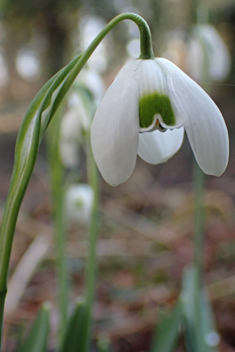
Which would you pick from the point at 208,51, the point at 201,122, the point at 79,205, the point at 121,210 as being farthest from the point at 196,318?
the point at 121,210

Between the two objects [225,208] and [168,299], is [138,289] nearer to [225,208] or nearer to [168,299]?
[168,299]

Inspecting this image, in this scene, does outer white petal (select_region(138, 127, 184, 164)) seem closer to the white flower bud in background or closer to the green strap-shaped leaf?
the green strap-shaped leaf

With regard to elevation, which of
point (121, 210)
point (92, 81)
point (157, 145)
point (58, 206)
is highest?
point (92, 81)

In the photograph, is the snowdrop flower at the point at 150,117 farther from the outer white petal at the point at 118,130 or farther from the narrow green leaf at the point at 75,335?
the narrow green leaf at the point at 75,335

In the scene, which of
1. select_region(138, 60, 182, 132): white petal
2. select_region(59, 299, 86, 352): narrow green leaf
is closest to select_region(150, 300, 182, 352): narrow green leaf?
select_region(59, 299, 86, 352): narrow green leaf

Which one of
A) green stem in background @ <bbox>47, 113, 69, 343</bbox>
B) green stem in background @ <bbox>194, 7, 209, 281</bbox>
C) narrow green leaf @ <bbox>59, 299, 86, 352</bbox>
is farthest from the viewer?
green stem in background @ <bbox>194, 7, 209, 281</bbox>

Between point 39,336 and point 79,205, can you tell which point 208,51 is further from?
point 39,336

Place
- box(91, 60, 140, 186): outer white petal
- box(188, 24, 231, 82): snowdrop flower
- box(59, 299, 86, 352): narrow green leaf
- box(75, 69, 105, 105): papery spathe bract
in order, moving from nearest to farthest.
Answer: box(91, 60, 140, 186): outer white petal
box(59, 299, 86, 352): narrow green leaf
box(75, 69, 105, 105): papery spathe bract
box(188, 24, 231, 82): snowdrop flower

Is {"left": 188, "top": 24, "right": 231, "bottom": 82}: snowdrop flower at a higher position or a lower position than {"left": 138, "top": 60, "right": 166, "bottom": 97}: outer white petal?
higher
